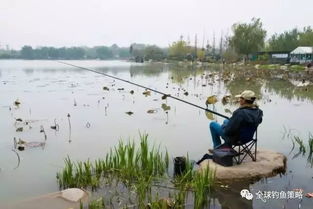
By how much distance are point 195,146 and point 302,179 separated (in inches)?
121

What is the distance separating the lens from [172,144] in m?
9.23

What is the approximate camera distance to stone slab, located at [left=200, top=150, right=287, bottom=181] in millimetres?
6280

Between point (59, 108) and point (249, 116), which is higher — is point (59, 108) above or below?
below

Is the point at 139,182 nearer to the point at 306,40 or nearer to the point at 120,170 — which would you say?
the point at 120,170

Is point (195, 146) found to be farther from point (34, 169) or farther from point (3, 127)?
point (3, 127)

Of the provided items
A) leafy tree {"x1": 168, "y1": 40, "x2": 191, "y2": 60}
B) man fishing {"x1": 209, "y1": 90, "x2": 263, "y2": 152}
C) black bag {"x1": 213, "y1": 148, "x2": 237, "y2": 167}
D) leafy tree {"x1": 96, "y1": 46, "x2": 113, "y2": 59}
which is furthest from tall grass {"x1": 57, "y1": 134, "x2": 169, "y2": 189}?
leafy tree {"x1": 96, "y1": 46, "x2": 113, "y2": 59}

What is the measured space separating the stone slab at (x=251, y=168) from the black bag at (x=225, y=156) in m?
0.08

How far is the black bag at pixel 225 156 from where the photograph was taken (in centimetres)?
641

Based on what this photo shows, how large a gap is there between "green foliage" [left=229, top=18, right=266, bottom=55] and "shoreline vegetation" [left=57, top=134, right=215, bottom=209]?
218 ft

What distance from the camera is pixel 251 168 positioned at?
21.3 feet

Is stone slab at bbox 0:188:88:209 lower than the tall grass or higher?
lower

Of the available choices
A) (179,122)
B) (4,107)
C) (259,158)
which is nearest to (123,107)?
(179,122)

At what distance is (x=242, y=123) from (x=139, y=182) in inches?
78.9

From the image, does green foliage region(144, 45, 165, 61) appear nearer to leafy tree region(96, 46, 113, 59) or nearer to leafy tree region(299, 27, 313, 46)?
leafy tree region(299, 27, 313, 46)
